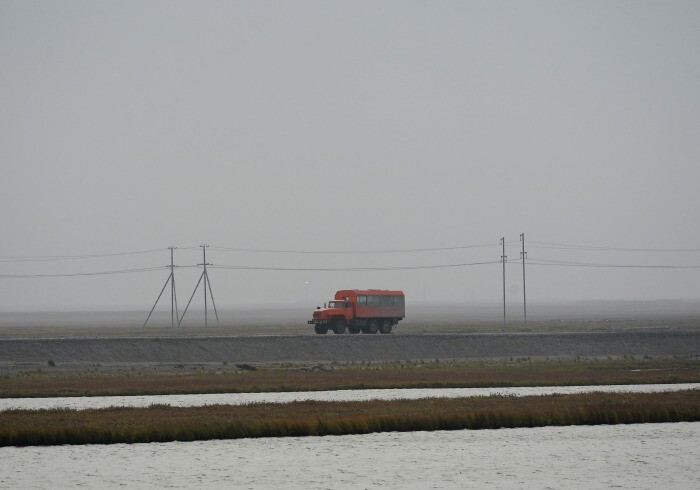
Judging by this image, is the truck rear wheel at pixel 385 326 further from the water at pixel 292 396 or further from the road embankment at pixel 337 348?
the water at pixel 292 396

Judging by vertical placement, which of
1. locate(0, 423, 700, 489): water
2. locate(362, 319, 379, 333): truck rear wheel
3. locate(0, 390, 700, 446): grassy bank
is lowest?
locate(0, 423, 700, 489): water

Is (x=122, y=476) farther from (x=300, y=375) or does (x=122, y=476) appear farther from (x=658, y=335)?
(x=658, y=335)

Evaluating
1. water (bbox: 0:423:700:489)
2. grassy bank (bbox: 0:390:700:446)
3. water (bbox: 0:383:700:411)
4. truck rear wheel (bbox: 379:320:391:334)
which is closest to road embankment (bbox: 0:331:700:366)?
truck rear wheel (bbox: 379:320:391:334)

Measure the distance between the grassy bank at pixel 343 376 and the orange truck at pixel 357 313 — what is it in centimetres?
1985

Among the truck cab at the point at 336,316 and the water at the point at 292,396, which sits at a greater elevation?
the truck cab at the point at 336,316

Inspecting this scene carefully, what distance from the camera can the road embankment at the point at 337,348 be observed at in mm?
65812

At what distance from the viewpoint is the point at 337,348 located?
69000 mm

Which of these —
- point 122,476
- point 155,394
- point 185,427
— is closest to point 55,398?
point 155,394

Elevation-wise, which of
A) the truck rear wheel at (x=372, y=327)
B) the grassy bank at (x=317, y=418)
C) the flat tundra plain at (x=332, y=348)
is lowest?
the grassy bank at (x=317, y=418)

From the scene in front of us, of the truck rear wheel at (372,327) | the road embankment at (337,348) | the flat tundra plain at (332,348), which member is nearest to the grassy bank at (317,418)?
the flat tundra plain at (332,348)

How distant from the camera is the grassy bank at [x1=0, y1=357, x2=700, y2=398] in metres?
47.7

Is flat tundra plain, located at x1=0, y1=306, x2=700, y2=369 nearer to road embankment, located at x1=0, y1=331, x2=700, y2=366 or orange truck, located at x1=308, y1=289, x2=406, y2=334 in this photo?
road embankment, located at x1=0, y1=331, x2=700, y2=366

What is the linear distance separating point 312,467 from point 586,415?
40.1ft

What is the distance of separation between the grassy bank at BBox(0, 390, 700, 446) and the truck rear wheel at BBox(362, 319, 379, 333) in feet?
147
